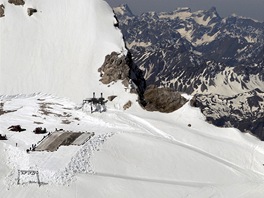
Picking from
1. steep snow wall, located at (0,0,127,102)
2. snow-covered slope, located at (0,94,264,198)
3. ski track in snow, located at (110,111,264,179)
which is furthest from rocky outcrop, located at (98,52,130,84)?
ski track in snow, located at (110,111,264,179)

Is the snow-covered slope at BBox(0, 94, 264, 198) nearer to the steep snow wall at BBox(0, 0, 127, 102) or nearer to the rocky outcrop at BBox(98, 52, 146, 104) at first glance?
the rocky outcrop at BBox(98, 52, 146, 104)

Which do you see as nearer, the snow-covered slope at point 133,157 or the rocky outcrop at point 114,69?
the snow-covered slope at point 133,157

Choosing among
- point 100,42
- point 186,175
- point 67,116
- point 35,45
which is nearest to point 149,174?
point 186,175

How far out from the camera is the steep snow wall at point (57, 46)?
98375 millimetres

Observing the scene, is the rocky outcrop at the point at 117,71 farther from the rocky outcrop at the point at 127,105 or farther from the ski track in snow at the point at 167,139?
the ski track in snow at the point at 167,139

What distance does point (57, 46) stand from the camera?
360 feet

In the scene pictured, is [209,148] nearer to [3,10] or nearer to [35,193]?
[35,193]

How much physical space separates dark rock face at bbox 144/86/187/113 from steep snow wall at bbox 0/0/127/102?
11.0 m

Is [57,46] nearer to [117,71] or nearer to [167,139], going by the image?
[117,71]

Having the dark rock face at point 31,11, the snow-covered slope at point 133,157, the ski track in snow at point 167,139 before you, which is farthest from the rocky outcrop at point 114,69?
the dark rock face at point 31,11

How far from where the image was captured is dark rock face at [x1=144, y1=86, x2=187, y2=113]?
8344cm

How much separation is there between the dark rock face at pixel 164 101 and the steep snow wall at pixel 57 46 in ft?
36.1

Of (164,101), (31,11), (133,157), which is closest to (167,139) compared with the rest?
(133,157)

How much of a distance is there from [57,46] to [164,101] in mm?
36998
